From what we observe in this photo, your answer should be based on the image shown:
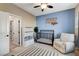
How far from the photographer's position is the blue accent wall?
445 centimetres

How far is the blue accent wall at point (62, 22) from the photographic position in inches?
175

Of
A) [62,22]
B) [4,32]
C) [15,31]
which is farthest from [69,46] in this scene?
[15,31]

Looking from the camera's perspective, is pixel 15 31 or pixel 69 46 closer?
pixel 69 46

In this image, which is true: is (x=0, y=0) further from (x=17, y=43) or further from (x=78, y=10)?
(x=17, y=43)

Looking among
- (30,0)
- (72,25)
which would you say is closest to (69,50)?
(72,25)

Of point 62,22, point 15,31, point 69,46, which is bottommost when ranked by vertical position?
point 69,46

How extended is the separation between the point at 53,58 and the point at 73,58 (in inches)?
8.9

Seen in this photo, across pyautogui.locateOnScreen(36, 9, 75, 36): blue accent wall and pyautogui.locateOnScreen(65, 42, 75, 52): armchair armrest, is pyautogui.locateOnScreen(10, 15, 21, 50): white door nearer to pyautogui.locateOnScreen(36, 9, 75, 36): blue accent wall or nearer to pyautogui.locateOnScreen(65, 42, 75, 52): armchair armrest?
pyautogui.locateOnScreen(36, 9, 75, 36): blue accent wall

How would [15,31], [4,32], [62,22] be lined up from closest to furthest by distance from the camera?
[4,32]
[62,22]
[15,31]

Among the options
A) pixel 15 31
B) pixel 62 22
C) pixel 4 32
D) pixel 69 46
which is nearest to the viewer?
pixel 4 32

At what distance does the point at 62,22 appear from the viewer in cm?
468

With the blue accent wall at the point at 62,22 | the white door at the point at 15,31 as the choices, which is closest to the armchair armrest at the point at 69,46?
the blue accent wall at the point at 62,22

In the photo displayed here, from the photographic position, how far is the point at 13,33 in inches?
213

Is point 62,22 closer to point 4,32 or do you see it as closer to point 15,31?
point 15,31
